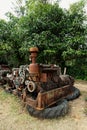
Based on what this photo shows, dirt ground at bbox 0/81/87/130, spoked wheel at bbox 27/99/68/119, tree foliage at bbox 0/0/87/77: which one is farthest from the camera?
tree foliage at bbox 0/0/87/77

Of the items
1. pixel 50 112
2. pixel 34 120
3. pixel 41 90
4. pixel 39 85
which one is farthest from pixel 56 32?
pixel 34 120

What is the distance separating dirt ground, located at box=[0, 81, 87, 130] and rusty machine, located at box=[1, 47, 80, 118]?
178 mm

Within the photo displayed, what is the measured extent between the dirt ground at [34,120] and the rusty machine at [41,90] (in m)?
0.18

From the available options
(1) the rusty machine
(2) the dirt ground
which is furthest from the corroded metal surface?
(2) the dirt ground

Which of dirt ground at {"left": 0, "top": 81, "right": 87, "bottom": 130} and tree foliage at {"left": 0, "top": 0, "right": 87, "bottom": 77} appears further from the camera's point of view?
tree foliage at {"left": 0, "top": 0, "right": 87, "bottom": 77}

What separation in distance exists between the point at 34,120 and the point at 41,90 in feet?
2.33

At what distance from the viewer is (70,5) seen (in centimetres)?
950

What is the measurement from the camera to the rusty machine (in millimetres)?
3504

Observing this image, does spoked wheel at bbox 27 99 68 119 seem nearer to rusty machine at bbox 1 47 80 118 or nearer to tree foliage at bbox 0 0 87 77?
rusty machine at bbox 1 47 80 118

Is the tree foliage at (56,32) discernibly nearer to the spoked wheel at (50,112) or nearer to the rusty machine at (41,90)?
the rusty machine at (41,90)

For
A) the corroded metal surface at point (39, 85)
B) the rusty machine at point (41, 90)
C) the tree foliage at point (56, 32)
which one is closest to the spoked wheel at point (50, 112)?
the rusty machine at point (41, 90)

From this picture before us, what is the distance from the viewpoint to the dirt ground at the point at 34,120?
10.3ft

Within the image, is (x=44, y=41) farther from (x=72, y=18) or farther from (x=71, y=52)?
(x=72, y=18)

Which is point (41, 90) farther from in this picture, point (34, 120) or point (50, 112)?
point (34, 120)
